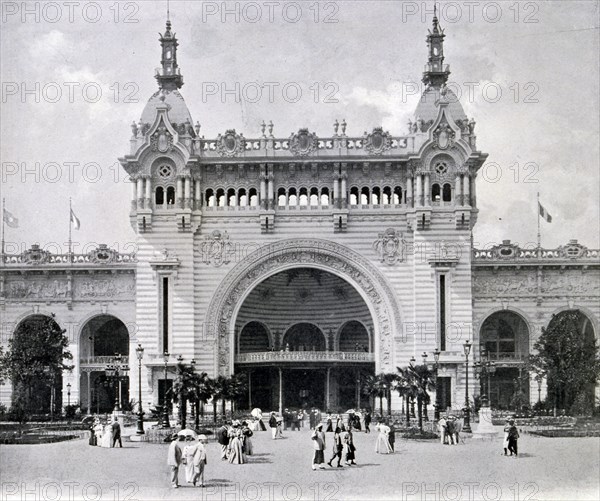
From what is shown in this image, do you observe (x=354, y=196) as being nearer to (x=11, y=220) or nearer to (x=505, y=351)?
(x=505, y=351)

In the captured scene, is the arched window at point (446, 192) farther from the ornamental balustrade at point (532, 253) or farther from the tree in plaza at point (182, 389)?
the tree in plaza at point (182, 389)

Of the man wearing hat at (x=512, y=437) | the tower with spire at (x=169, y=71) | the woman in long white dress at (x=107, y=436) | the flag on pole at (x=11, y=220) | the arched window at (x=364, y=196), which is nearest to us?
the man wearing hat at (x=512, y=437)

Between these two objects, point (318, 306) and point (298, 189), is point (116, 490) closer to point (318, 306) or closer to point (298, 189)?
point (298, 189)

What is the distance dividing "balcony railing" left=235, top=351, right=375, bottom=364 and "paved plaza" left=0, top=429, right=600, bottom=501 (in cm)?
1984

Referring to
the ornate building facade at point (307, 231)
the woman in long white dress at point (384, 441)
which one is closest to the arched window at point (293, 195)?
the ornate building facade at point (307, 231)

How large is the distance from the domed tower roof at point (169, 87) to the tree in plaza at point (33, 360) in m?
13.4

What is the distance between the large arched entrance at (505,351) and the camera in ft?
193

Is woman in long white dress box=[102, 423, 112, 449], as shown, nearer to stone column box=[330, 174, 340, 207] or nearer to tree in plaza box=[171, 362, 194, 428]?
tree in plaza box=[171, 362, 194, 428]

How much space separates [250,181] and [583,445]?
A: 2674 centimetres

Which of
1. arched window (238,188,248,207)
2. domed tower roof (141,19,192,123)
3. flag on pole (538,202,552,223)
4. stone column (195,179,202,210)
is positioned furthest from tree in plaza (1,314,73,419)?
flag on pole (538,202,552,223)

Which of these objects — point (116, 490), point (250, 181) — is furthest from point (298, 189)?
point (116, 490)

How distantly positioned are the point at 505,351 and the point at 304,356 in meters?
13.6

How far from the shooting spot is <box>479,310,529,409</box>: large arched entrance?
193 ft

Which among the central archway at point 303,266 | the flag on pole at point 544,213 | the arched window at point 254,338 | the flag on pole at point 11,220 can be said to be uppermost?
the flag on pole at point 544,213
